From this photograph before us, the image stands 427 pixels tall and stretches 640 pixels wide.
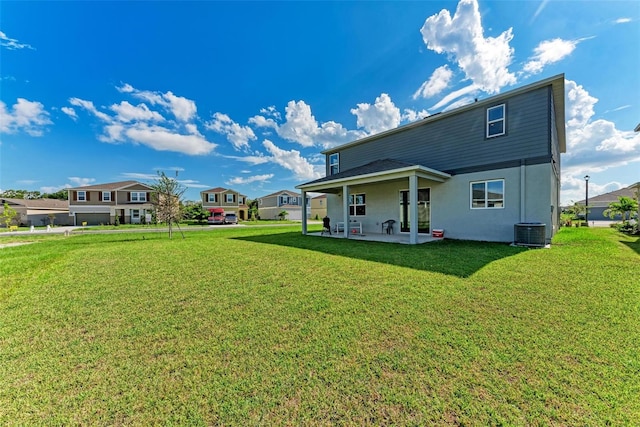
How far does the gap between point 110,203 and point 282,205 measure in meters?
24.8

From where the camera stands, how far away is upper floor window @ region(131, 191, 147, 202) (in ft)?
112

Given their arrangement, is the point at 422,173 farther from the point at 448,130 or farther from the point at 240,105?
the point at 240,105

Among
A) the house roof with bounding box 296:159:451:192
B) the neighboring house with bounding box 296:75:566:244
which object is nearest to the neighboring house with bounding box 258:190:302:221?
the neighboring house with bounding box 296:75:566:244

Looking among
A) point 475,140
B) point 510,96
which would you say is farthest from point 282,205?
point 510,96

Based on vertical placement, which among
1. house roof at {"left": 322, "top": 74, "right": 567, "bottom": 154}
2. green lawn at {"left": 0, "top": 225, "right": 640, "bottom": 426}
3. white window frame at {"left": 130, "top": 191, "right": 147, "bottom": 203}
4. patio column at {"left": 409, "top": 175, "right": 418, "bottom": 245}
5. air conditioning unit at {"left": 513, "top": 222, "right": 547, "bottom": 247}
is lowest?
green lawn at {"left": 0, "top": 225, "right": 640, "bottom": 426}

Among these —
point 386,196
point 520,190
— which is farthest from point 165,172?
point 520,190

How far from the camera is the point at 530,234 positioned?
26.4ft

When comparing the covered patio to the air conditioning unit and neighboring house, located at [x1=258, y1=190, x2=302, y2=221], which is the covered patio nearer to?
the air conditioning unit

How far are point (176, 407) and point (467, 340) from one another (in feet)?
9.52

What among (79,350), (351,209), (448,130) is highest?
(448,130)

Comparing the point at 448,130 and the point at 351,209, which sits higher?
the point at 448,130

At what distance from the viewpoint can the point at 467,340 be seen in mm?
2705

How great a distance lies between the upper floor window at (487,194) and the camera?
30.6 ft

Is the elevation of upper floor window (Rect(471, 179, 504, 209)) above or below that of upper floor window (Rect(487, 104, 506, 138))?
below
